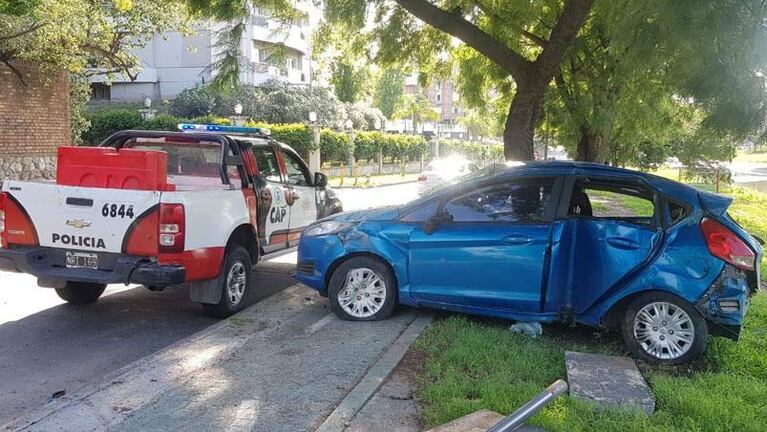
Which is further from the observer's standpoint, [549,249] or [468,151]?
[468,151]

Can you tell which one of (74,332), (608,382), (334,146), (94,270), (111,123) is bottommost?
(74,332)

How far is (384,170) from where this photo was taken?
150 ft

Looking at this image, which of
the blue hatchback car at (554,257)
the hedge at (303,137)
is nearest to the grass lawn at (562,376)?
the blue hatchback car at (554,257)

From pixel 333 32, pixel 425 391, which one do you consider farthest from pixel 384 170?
pixel 425 391

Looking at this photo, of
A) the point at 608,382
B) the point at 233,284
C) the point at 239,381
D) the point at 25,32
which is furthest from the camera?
the point at 25,32

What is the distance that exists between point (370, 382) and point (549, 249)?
6.73ft

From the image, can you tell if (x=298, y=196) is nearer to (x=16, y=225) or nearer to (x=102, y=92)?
(x=16, y=225)

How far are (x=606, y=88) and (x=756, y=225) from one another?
509cm

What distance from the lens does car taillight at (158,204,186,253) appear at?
603cm

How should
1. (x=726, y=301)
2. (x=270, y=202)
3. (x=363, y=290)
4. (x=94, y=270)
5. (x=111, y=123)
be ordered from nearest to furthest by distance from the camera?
(x=726, y=301), (x=94, y=270), (x=363, y=290), (x=270, y=202), (x=111, y=123)

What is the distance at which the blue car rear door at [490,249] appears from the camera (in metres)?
5.92

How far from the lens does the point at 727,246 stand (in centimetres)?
530

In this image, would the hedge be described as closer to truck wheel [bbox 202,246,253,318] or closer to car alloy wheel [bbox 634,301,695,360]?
truck wheel [bbox 202,246,253,318]

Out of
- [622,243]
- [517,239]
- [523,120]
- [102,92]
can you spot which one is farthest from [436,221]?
[102,92]
